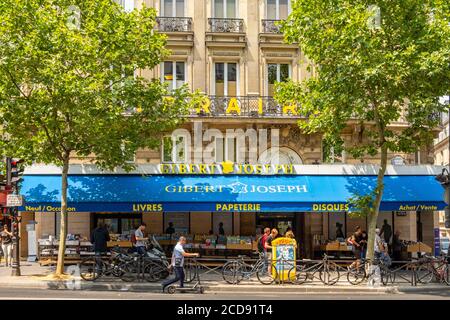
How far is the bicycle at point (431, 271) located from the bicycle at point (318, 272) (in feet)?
8.75

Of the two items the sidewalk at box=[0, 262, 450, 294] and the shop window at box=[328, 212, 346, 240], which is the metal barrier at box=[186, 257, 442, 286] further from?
the shop window at box=[328, 212, 346, 240]

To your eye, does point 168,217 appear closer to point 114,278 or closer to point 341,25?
point 114,278

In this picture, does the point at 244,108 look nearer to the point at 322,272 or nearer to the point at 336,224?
the point at 336,224

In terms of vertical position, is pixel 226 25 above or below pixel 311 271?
above

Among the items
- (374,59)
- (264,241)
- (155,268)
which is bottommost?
(155,268)

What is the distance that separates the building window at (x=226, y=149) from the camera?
23453mm

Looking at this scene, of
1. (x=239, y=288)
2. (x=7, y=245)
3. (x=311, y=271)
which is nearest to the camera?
(x=239, y=288)

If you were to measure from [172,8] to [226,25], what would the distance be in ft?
7.99

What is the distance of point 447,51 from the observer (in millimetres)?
16297

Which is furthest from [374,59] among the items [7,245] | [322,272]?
[7,245]

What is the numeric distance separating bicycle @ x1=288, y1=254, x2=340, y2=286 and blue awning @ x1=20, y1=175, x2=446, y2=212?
3636mm

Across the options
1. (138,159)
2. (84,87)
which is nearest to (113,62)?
(84,87)

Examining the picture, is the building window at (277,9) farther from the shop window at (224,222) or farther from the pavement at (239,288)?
the pavement at (239,288)

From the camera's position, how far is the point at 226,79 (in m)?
23.9
